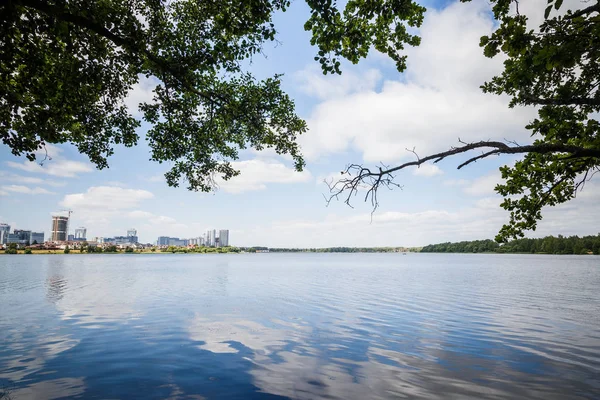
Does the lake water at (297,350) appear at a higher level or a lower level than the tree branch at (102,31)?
lower

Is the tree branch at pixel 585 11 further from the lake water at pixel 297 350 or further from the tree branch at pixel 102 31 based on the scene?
the tree branch at pixel 102 31

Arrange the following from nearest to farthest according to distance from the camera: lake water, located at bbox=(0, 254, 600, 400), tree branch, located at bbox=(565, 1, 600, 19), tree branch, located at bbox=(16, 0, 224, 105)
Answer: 1. tree branch, located at bbox=(565, 1, 600, 19)
2. tree branch, located at bbox=(16, 0, 224, 105)
3. lake water, located at bbox=(0, 254, 600, 400)

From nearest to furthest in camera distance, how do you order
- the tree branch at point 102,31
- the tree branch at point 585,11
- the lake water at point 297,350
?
the tree branch at point 585,11 → the tree branch at point 102,31 → the lake water at point 297,350

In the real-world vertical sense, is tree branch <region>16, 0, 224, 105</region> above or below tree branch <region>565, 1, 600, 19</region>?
above

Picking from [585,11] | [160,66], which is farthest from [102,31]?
[585,11]

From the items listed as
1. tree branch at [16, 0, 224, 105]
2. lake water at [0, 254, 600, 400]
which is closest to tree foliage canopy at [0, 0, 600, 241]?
tree branch at [16, 0, 224, 105]

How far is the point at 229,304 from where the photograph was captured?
2497cm

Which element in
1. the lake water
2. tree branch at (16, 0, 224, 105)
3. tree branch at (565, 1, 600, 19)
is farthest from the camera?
the lake water

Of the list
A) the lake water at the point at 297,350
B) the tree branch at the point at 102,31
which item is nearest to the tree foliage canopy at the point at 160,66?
the tree branch at the point at 102,31

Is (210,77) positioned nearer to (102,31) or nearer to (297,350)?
(102,31)

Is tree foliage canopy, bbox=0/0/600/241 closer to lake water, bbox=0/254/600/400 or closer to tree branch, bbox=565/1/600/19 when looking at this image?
tree branch, bbox=565/1/600/19

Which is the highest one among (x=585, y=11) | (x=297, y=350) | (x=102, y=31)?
(x=102, y=31)

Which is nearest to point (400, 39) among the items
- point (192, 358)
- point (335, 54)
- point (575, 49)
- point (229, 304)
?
point (335, 54)

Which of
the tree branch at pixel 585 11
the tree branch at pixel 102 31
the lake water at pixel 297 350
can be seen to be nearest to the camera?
the tree branch at pixel 585 11
